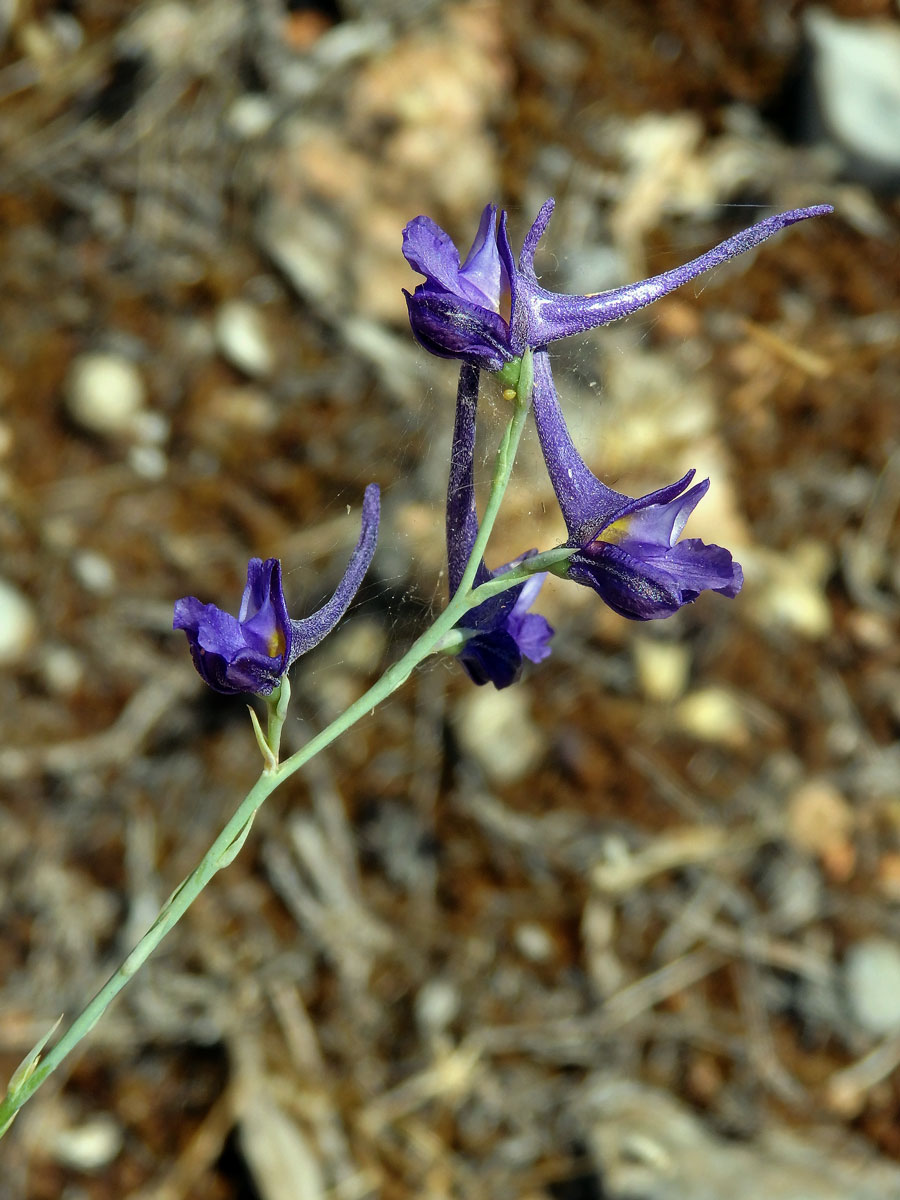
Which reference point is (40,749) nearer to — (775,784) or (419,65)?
(775,784)

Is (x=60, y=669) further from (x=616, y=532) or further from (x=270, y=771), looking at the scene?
(x=616, y=532)

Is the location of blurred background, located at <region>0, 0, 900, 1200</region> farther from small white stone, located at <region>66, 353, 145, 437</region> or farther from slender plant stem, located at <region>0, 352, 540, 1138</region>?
slender plant stem, located at <region>0, 352, 540, 1138</region>

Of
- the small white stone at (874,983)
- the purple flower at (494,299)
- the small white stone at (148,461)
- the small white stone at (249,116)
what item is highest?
the purple flower at (494,299)

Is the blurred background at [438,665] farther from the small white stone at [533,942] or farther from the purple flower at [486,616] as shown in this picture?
the purple flower at [486,616]

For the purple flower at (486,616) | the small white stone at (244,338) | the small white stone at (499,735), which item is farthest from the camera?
the small white stone at (244,338)

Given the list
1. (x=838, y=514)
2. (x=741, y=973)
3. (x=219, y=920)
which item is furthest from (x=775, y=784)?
(x=219, y=920)

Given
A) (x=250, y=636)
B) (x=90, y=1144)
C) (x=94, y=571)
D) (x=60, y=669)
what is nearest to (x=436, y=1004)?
(x=90, y=1144)

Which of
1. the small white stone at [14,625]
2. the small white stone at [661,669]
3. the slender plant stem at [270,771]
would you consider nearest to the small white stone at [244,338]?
the small white stone at [14,625]
